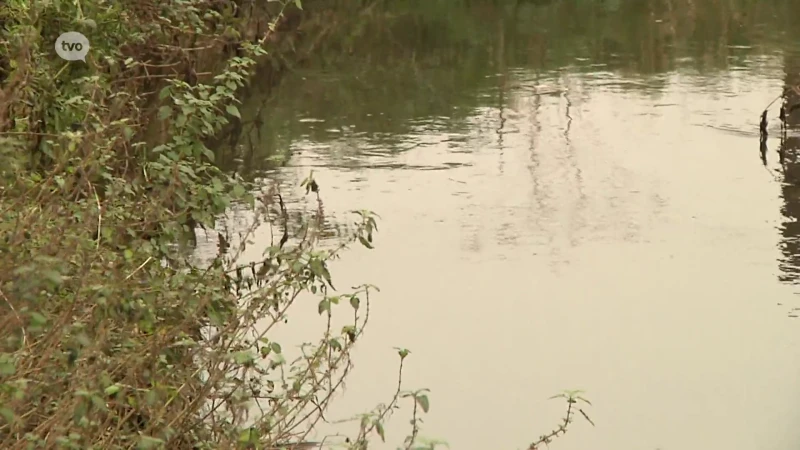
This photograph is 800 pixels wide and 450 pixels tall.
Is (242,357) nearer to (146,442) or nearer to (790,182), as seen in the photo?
(146,442)

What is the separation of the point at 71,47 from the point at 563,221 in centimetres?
291

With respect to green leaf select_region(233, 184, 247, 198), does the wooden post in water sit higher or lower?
lower

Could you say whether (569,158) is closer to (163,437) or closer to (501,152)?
(501,152)

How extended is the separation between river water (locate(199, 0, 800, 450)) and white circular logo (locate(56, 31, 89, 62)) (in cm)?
134

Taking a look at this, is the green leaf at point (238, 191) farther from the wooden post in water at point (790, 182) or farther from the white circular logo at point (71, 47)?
the wooden post in water at point (790, 182)

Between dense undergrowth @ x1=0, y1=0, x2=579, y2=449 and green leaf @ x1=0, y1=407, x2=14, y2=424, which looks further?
dense undergrowth @ x1=0, y1=0, x2=579, y2=449

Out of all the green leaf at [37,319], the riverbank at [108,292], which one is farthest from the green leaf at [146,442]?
the green leaf at [37,319]

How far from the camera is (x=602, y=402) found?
14.5 ft

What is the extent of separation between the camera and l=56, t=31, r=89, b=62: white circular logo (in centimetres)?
385

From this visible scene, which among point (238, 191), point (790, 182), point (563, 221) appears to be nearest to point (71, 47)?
point (238, 191)

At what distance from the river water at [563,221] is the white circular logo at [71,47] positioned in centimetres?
134

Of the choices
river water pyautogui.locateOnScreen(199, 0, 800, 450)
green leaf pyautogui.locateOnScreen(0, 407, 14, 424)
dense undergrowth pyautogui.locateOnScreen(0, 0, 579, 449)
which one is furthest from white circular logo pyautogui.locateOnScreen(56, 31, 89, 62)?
A: green leaf pyautogui.locateOnScreen(0, 407, 14, 424)

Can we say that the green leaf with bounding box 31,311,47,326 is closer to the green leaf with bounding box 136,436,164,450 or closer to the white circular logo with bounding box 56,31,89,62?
the green leaf with bounding box 136,436,164,450

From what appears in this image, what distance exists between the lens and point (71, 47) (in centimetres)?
389
